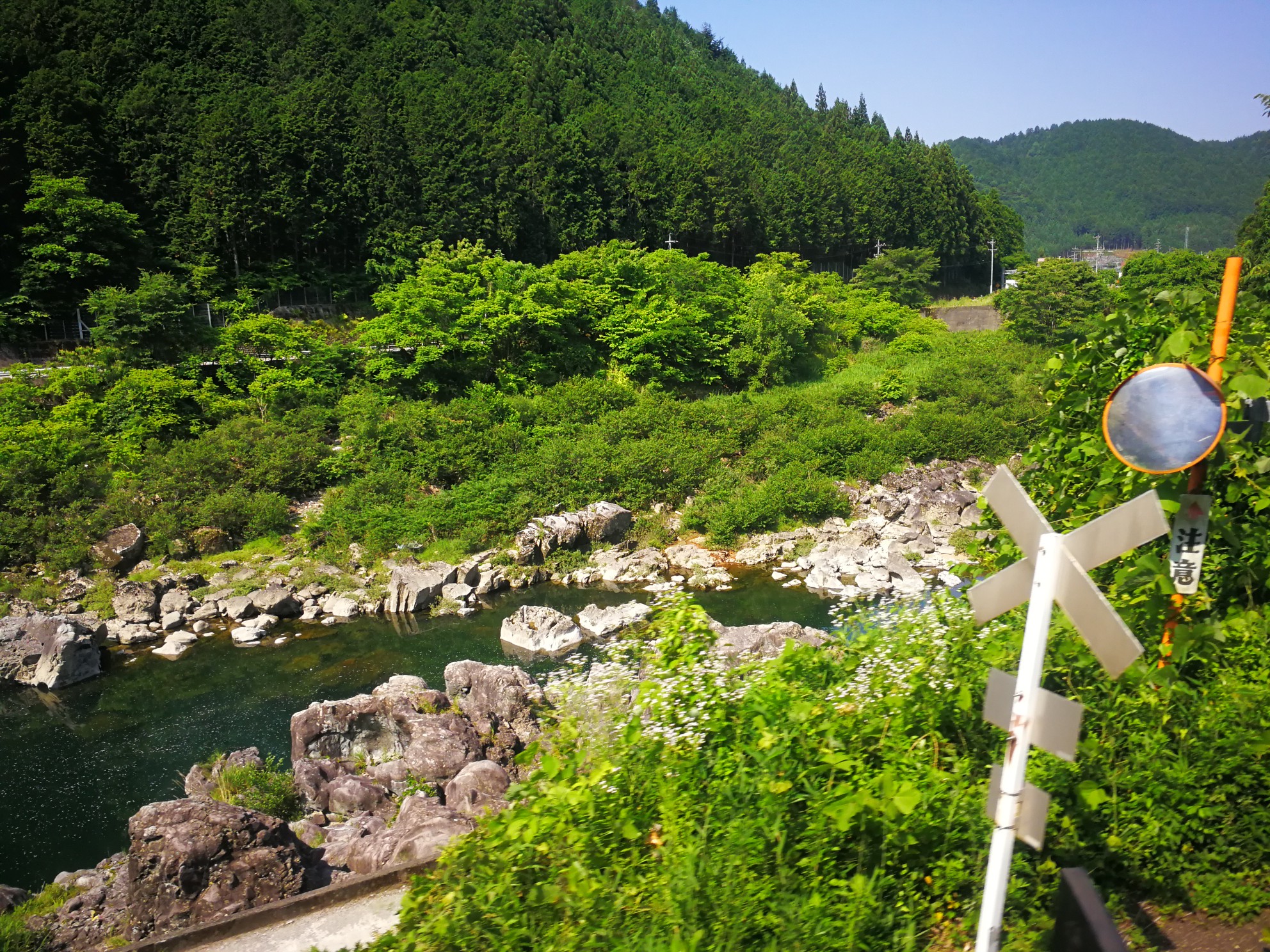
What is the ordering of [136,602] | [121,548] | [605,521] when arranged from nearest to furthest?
[136,602], [121,548], [605,521]

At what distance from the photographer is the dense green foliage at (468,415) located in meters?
18.8

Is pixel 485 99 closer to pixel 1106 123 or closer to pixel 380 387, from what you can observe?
pixel 380 387

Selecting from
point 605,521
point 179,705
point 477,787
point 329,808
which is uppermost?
point 605,521

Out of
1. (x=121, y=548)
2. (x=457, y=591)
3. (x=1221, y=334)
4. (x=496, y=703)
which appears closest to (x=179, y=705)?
(x=457, y=591)

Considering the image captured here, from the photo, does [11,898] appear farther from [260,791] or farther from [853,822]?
[853,822]

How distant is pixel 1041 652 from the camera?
238cm

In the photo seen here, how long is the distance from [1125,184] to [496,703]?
138 meters

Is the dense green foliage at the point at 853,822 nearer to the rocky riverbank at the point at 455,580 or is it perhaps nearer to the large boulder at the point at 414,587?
the rocky riverbank at the point at 455,580

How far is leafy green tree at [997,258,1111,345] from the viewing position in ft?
106

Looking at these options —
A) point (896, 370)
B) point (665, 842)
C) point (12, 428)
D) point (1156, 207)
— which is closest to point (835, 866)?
point (665, 842)

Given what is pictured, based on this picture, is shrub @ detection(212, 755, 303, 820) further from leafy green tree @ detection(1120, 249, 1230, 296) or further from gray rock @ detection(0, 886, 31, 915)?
leafy green tree @ detection(1120, 249, 1230, 296)

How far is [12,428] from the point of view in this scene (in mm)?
18375

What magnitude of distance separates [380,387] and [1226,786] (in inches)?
877

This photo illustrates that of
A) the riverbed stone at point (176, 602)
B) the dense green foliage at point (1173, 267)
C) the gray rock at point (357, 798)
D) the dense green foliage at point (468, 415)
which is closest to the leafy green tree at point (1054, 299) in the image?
the dense green foliage at point (1173, 267)
